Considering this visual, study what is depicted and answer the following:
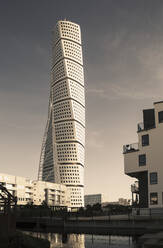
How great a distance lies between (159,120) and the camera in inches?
1905

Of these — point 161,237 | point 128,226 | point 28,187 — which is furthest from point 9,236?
point 28,187

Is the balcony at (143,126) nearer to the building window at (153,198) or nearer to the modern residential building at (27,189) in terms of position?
the building window at (153,198)

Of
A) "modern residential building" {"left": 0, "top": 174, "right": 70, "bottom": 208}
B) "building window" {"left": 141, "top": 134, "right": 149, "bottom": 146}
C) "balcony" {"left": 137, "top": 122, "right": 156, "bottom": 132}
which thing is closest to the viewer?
"building window" {"left": 141, "top": 134, "right": 149, "bottom": 146}

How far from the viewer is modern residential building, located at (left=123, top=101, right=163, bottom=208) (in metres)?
47.0

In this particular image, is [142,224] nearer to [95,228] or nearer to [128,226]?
[128,226]

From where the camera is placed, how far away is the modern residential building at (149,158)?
4703 centimetres

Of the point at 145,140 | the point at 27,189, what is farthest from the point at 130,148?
the point at 27,189

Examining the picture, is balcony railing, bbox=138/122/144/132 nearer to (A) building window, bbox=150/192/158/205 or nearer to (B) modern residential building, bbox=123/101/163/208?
(B) modern residential building, bbox=123/101/163/208

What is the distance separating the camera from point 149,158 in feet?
159

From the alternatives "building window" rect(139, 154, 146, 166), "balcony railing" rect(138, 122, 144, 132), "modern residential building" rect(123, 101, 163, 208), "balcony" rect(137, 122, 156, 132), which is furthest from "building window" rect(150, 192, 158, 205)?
"balcony railing" rect(138, 122, 144, 132)

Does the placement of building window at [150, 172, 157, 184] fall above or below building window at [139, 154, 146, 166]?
below

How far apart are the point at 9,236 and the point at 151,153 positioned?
1242 inches

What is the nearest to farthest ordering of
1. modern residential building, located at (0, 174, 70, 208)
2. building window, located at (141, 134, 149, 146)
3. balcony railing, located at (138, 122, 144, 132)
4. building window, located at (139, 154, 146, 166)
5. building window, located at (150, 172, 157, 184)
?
building window, located at (150, 172, 157, 184) → building window, located at (139, 154, 146, 166) → building window, located at (141, 134, 149, 146) → balcony railing, located at (138, 122, 144, 132) → modern residential building, located at (0, 174, 70, 208)

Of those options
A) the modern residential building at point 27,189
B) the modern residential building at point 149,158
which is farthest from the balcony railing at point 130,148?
the modern residential building at point 27,189
